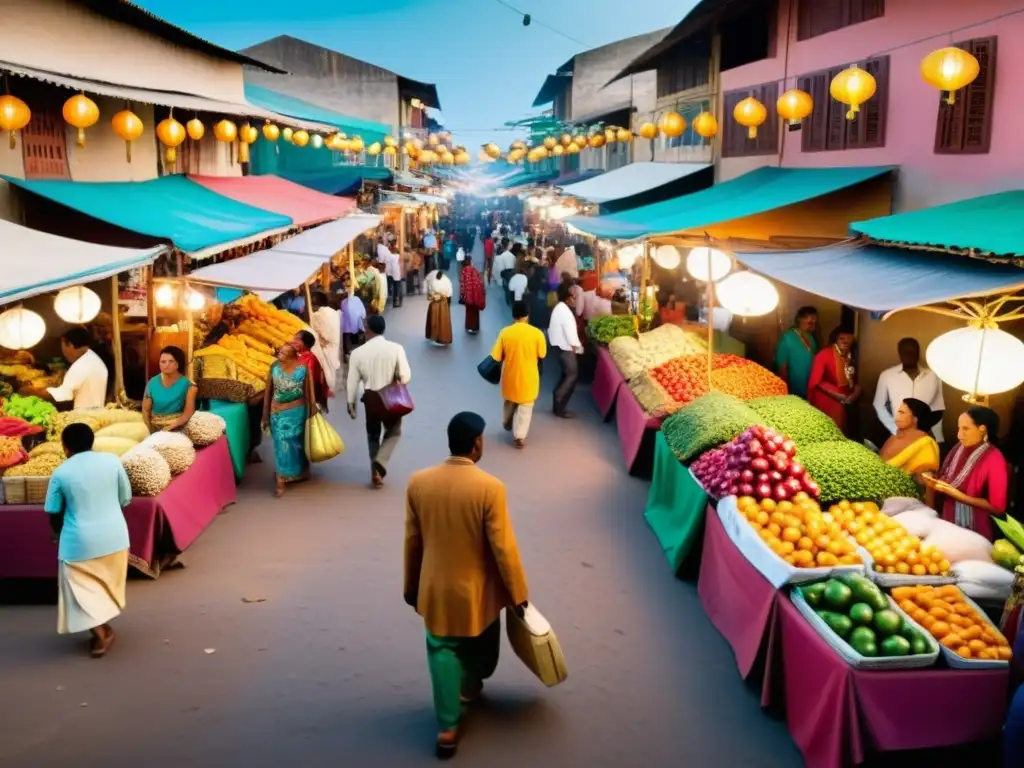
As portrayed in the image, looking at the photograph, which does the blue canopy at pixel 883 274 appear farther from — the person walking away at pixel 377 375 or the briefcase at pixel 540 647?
the person walking away at pixel 377 375

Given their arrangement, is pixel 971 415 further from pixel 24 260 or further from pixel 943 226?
pixel 24 260

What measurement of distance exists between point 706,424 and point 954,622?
11.1ft

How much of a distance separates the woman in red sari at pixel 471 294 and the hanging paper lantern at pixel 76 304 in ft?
36.2

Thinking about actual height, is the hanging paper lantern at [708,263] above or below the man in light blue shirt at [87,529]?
above

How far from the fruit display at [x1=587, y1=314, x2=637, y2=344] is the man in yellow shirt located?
2.72 metres

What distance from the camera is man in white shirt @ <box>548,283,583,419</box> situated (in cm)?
1312

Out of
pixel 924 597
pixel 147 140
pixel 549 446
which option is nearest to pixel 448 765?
pixel 924 597

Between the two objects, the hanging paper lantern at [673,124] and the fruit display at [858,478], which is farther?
the hanging paper lantern at [673,124]

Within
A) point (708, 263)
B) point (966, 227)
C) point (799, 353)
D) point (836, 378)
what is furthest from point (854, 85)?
point (799, 353)

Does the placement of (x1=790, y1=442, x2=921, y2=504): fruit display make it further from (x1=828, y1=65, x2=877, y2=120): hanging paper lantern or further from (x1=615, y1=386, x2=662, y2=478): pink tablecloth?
(x1=828, y1=65, x2=877, y2=120): hanging paper lantern

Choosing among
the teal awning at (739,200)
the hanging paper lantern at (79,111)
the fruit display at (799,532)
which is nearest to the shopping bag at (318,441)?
the hanging paper lantern at (79,111)

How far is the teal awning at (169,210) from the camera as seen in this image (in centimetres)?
1045

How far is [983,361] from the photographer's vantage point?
6.06 metres

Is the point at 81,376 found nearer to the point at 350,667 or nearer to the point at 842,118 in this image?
the point at 350,667
